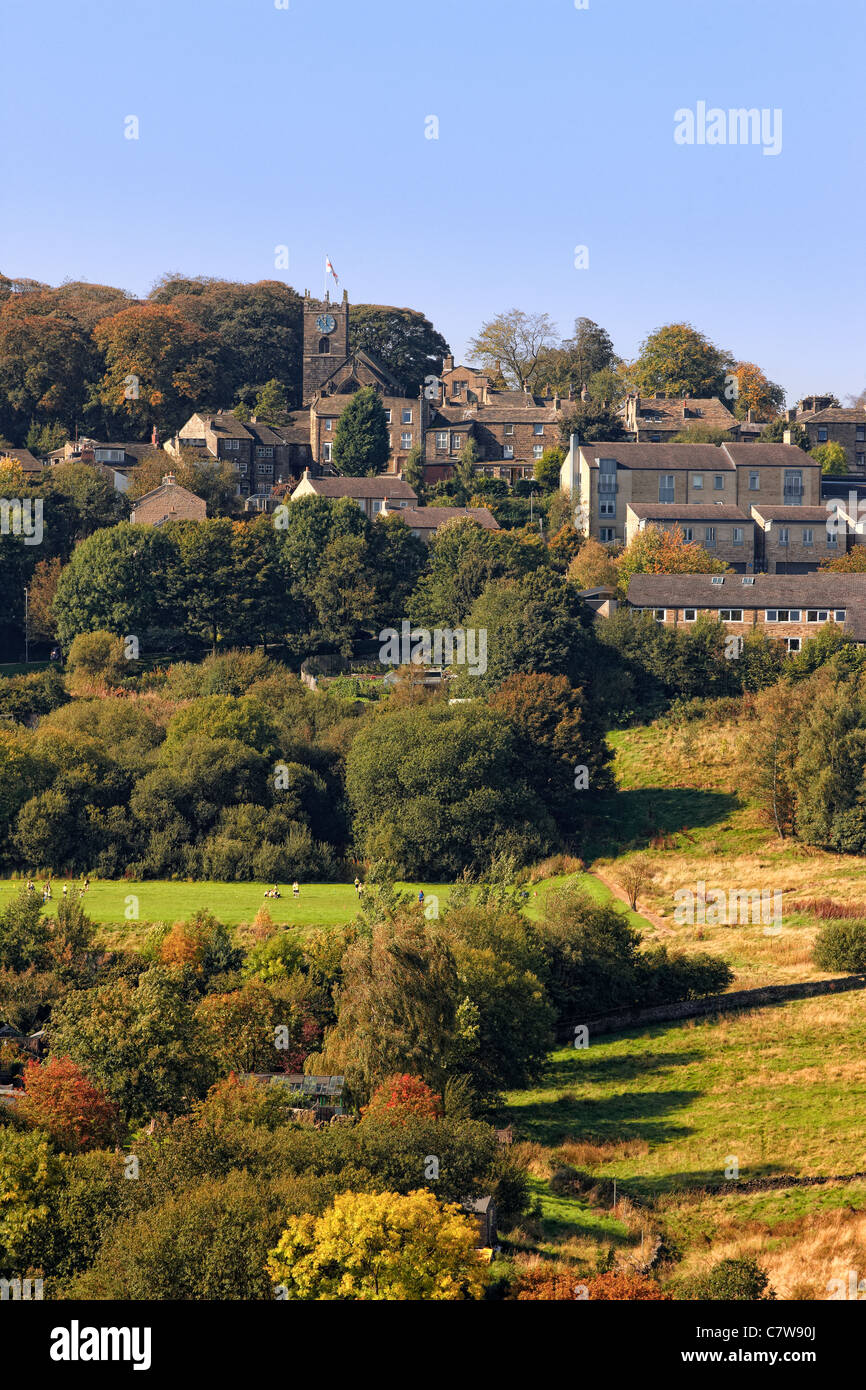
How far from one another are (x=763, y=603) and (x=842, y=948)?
82.6ft

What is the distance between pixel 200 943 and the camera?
1564 inches

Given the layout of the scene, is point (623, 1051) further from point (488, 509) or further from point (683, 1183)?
point (488, 509)

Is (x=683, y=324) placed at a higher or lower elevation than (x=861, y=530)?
higher

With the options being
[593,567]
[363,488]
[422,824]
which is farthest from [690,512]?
[422,824]

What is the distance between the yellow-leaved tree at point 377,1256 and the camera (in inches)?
861

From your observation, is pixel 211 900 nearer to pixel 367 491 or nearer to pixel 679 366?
pixel 367 491

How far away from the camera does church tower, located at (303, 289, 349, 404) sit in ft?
333

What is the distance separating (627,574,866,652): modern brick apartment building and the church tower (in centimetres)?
4130

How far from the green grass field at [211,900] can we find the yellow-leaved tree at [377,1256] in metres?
20.3

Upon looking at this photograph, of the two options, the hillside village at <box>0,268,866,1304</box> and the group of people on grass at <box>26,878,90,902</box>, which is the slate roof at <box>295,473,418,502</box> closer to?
the hillside village at <box>0,268,866,1304</box>

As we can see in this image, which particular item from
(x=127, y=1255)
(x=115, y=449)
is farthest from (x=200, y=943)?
(x=115, y=449)

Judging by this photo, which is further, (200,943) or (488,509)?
(488,509)

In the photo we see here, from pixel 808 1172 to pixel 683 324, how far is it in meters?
83.8
